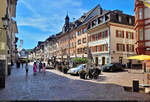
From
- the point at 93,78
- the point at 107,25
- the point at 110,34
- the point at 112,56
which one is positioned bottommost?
the point at 93,78

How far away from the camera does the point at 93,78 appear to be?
45.8ft

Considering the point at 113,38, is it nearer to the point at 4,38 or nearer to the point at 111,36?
the point at 111,36

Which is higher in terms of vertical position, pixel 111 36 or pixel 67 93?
pixel 111 36

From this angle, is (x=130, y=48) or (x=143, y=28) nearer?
(x=143, y=28)

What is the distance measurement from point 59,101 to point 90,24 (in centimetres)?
3178

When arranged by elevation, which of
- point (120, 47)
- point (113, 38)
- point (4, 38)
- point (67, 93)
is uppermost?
point (113, 38)

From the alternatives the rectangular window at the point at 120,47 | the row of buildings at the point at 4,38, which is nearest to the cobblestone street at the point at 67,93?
the row of buildings at the point at 4,38

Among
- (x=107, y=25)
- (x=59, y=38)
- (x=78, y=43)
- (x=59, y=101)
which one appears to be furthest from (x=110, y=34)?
(x=59, y=38)

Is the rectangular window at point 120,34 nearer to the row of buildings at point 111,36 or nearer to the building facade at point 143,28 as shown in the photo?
the row of buildings at point 111,36

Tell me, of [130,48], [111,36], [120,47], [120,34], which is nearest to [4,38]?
[111,36]

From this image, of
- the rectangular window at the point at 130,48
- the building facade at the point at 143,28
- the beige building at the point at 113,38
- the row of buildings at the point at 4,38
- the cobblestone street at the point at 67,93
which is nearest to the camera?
the cobblestone street at the point at 67,93

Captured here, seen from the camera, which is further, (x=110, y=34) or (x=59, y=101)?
(x=110, y=34)

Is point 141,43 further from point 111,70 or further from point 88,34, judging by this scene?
point 88,34

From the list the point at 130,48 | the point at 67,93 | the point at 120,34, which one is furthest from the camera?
the point at 130,48
